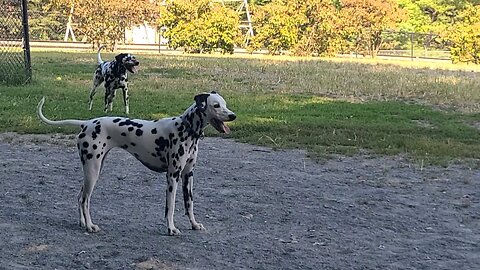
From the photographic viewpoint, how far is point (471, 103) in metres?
14.1

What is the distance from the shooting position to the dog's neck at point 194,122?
475cm

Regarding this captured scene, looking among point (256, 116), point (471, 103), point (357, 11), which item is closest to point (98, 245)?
point (256, 116)

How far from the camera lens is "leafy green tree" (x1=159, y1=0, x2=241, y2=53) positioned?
37875 millimetres

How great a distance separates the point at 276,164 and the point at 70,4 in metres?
36.5

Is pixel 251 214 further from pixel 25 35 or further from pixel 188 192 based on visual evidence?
pixel 25 35

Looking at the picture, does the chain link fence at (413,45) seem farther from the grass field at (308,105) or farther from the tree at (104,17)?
the grass field at (308,105)

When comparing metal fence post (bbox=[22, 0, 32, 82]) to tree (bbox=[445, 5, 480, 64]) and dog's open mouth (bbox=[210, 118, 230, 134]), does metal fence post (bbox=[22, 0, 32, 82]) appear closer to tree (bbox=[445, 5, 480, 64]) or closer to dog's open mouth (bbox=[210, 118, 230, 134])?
dog's open mouth (bbox=[210, 118, 230, 134])

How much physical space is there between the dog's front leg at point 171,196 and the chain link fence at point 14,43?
11206 millimetres

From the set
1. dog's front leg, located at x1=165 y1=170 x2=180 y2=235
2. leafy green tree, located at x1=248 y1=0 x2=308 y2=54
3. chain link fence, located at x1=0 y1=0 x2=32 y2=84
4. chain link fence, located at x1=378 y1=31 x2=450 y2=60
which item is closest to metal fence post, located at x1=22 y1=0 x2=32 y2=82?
chain link fence, located at x1=0 y1=0 x2=32 y2=84

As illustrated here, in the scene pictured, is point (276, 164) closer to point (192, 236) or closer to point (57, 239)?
point (192, 236)

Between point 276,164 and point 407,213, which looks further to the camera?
point 276,164

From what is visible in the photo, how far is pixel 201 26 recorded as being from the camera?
125 ft

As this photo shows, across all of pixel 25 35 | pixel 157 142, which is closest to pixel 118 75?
pixel 25 35

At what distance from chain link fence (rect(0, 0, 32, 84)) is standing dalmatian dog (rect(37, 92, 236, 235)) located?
10.9m
